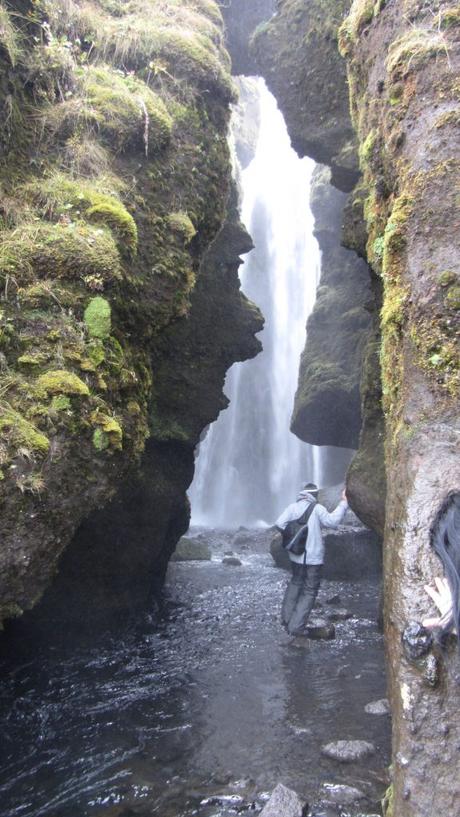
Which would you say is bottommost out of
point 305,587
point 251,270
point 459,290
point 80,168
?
point 305,587

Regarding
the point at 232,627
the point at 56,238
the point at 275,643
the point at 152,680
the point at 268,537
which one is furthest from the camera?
the point at 268,537

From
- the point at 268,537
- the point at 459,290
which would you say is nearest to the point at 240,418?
the point at 268,537

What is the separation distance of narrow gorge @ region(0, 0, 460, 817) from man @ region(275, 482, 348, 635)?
421mm

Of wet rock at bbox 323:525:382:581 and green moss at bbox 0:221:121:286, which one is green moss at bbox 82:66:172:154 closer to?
green moss at bbox 0:221:121:286

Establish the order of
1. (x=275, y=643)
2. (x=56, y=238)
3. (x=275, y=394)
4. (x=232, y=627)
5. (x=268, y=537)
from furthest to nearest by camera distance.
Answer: (x=275, y=394), (x=268, y=537), (x=232, y=627), (x=275, y=643), (x=56, y=238)

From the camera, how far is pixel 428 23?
567 cm

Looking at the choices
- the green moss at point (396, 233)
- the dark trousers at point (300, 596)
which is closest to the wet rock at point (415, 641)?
the green moss at point (396, 233)

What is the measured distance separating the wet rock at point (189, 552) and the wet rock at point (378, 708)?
10700mm

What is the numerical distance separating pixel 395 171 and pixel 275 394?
88.1ft

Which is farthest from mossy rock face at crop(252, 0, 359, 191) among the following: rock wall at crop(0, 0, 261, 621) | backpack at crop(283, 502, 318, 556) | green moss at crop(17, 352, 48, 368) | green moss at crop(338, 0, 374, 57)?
green moss at crop(17, 352, 48, 368)

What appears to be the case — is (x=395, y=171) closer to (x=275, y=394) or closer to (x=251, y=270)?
(x=275, y=394)

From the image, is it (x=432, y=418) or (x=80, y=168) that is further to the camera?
(x=80, y=168)

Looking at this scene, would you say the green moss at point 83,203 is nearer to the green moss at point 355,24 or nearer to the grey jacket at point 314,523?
the green moss at point 355,24

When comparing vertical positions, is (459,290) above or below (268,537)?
above
